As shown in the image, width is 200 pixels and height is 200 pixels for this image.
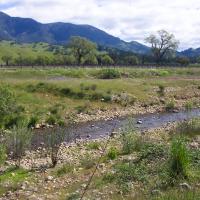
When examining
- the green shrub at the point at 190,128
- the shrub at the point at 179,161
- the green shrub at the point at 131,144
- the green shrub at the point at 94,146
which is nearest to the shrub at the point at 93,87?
the green shrub at the point at 190,128

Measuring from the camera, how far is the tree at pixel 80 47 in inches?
5930

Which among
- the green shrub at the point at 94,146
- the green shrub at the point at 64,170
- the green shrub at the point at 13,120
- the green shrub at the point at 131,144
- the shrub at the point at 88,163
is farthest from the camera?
the green shrub at the point at 13,120

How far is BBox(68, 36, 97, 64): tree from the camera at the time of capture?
150625 millimetres

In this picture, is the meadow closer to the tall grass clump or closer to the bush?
the tall grass clump

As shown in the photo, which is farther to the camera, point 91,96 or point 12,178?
point 91,96

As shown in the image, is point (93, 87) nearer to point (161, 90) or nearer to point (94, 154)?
point (161, 90)

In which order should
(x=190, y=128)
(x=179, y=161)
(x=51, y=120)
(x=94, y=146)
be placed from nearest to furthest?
(x=179, y=161)
(x=94, y=146)
(x=190, y=128)
(x=51, y=120)

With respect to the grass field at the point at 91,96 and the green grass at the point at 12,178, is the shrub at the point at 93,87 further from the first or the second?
the green grass at the point at 12,178

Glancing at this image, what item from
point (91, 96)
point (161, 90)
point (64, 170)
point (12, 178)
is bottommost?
point (161, 90)

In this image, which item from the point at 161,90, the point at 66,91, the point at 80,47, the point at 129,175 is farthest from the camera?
the point at 80,47

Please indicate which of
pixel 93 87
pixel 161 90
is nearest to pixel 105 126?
pixel 93 87

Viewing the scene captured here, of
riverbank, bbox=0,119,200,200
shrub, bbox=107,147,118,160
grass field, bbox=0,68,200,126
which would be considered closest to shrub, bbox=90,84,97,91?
grass field, bbox=0,68,200,126

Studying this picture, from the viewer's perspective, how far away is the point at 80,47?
15225 centimetres

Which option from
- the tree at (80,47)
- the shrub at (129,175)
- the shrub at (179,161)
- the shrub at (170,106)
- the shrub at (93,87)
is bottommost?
the shrub at (170,106)
